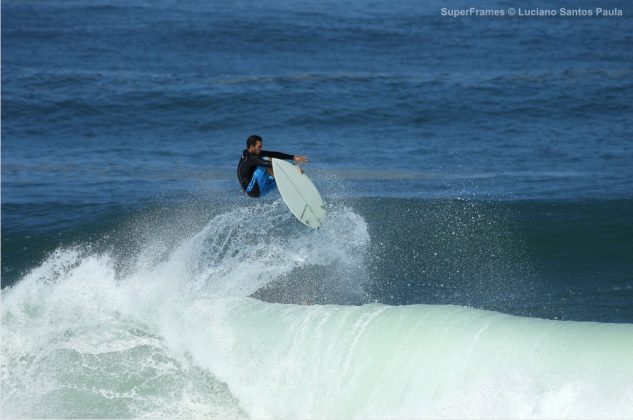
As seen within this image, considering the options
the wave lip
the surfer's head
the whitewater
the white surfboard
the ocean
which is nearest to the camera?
the wave lip

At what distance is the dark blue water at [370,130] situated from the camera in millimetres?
13984

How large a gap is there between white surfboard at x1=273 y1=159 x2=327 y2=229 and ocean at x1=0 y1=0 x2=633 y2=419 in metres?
1.03

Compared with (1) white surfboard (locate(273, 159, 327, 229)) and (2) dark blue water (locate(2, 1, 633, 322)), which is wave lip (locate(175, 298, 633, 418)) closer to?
(1) white surfboard (locate(273, 159, 327, 229))

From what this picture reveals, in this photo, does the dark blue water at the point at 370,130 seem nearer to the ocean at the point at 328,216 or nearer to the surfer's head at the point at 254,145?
the ocean at the point at 328,216

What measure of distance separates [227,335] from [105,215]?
7.46 metres

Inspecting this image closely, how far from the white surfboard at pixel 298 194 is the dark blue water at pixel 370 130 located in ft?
3.48

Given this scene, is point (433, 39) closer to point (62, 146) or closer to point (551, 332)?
point (62, 146)

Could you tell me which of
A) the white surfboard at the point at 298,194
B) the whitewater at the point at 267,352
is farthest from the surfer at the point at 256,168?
the whitewater at the point at 267,352

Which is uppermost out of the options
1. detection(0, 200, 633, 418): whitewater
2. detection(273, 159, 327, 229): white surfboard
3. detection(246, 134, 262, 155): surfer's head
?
detection(246, 134, 262, 155): surfer's head

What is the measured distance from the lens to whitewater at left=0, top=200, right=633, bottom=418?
8.60 m

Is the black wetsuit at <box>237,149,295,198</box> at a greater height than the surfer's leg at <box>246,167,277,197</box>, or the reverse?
the black wetsuit at <box>237,149,295,198</box>

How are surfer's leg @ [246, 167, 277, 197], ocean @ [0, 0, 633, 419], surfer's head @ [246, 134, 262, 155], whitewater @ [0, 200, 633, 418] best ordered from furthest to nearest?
1. surfer's leg @ [246, 167, 277, 197]
2. surfer's head @ [246, 134, 262, 155]
3. ocean @ [0, 0, 633, 419]
4. whitewater @ [0, 200, 633, 418]

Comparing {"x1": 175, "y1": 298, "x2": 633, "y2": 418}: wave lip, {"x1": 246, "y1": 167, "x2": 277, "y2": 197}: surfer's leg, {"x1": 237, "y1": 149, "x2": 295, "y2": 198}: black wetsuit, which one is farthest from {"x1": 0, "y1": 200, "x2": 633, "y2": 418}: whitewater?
{"x1": 237, "y1": 149, "x2": 295, "y2": 198}: black wetsuit

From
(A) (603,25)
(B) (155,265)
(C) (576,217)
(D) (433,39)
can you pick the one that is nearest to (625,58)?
(A) (603,25)
